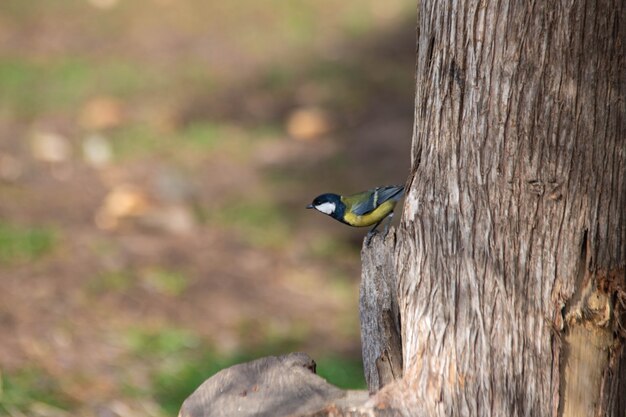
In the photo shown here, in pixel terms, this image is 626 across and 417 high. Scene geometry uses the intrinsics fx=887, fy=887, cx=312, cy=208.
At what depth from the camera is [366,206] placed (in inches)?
156

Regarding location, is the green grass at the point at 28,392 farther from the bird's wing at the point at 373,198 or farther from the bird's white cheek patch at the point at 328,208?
the bird's wing at the point at 373,198

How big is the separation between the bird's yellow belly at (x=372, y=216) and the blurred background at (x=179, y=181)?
1.14 metres

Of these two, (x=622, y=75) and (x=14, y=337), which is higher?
(x=622, y=75)

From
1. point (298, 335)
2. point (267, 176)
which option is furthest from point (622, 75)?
point (267, 176)

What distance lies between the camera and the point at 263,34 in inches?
430

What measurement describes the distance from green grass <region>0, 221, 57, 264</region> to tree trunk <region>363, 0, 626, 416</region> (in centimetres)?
378

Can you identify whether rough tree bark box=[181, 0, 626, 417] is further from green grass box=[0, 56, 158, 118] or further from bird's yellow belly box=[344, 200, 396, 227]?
green grass box=[0, 56, 158, 118]

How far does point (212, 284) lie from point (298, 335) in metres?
0.77

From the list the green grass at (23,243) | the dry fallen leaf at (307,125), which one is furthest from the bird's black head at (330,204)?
the dry fallen leaf at (307,125)

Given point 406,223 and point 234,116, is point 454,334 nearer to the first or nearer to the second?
point 406,223

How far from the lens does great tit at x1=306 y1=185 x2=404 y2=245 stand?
12.8 ft

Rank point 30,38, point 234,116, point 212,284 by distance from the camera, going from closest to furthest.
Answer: point 212,284
point 234,116
point 30,38

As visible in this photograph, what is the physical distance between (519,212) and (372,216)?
1476 mm

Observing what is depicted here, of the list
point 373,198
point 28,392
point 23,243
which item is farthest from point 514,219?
point 23,243
